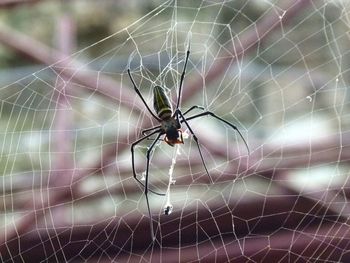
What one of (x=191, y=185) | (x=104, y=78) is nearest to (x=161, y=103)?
(x=104, y=78)

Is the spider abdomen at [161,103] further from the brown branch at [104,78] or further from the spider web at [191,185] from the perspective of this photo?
the brown branch at [104,78]

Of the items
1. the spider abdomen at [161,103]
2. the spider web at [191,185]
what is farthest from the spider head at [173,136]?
the spider web at [191,185]

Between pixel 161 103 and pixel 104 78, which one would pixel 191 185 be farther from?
pixel 161 103

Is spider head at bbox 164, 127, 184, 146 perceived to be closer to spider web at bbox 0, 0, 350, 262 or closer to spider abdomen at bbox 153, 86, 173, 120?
spider abdomen at bbox 153, 86, 173, 120

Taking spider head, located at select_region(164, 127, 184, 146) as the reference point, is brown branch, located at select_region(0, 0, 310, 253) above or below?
above

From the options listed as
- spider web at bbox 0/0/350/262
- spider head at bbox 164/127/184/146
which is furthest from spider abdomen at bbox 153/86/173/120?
spider web at bbox 0/0/350/262
